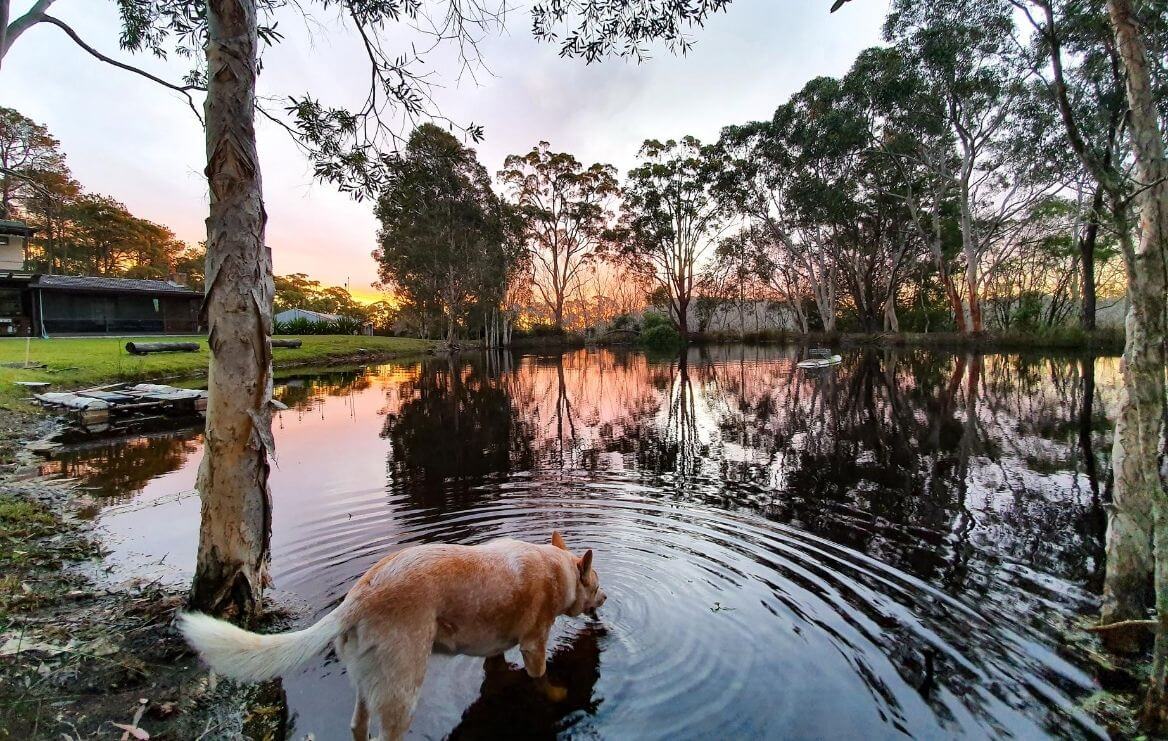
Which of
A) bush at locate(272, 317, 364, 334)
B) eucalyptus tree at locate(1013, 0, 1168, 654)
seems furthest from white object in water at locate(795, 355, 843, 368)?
bush at locate(272, 317, 364, 334)

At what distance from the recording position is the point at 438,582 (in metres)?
2.69

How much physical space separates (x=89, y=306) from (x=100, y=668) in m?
43.1

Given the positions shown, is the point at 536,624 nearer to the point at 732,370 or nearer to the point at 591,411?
the point at 591,411

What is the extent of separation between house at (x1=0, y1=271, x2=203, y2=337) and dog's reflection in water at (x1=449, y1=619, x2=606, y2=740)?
115 feet

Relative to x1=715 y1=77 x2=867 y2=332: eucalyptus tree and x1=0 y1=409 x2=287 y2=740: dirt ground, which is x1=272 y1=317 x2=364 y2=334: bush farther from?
x1=0 y1=409 x2=287 y2=740: dirt ground

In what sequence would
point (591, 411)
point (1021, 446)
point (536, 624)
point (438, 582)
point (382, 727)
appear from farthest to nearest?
point (591, 411) → point (1021, 446) → point (536, 624) → point (438, 582) → point (382, 727)

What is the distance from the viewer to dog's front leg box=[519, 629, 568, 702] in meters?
3.23

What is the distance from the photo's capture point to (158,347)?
23.6 meters

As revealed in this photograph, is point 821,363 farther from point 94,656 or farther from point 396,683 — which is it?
point 94,656

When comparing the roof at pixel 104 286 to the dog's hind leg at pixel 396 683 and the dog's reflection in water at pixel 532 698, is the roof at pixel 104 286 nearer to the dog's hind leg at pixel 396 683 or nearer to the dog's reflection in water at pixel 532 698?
the dog's reflection in water at pixel 532 698

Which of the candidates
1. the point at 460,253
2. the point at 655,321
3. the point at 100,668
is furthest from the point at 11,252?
the point at 655,321

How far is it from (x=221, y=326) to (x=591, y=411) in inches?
484

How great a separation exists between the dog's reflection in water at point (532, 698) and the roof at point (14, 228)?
134ft

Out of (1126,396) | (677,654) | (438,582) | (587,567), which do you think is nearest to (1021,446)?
(1126,396)
